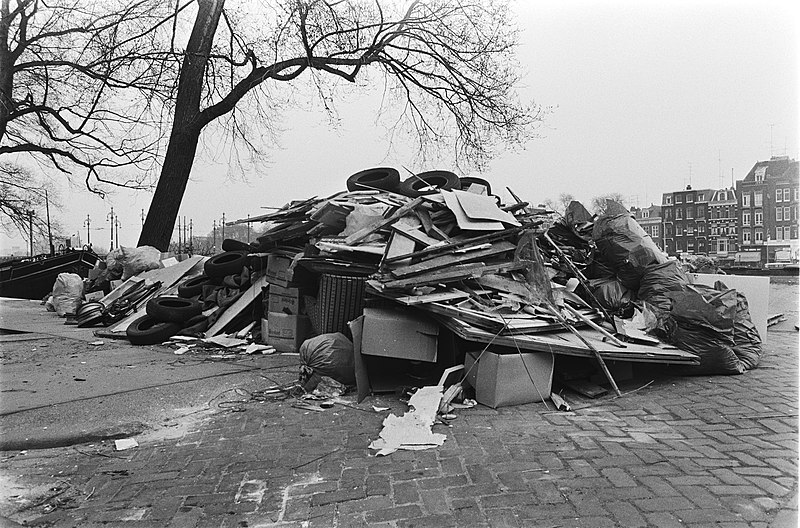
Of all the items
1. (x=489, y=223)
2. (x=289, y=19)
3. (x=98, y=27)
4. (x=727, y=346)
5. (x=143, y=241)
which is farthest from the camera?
(x=143, y=241)

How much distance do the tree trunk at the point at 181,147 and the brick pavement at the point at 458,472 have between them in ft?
36.1

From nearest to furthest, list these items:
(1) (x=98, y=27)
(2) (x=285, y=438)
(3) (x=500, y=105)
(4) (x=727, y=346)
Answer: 1. (2) (x=285, y=438)
2. (4) (x=727, y=346)
3. (1) (x=98, y=27)
4. (3) (x=500, y=105)

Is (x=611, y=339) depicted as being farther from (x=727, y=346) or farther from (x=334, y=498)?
(x=334, y=498)

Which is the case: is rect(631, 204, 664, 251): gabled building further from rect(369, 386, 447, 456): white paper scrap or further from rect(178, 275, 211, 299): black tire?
rect(369, 386, 447, 456): white paper scrap

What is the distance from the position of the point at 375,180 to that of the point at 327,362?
440 centimetres

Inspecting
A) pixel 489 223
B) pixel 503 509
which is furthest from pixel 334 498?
pixel 489 223

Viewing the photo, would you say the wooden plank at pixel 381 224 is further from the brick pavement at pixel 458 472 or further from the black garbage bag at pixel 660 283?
the black garbage bag at pixel 660 283

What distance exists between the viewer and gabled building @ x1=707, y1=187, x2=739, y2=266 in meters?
72.2

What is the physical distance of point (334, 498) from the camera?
266 cm

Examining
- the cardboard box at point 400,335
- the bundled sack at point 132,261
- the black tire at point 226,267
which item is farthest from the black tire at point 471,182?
the bundled sack at point 132,261

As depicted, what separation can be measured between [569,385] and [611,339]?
0.61 m

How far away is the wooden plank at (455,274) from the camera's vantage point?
4.60m

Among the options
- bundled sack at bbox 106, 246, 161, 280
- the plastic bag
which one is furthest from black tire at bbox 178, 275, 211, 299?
the plastic bag

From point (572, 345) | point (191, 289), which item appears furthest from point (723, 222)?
point (572, 345)
